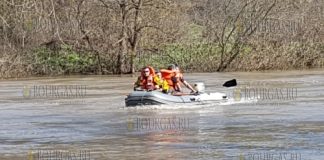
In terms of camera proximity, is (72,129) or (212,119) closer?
(72,129)

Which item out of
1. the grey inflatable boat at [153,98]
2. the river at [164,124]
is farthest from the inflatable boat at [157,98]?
the river at [164,124]

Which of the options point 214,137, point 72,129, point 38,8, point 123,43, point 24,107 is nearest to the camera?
point 214,137

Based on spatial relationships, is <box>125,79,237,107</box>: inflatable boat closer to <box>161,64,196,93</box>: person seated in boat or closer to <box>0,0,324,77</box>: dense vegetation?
<box>161,64,196,93</box>: person seated in boat

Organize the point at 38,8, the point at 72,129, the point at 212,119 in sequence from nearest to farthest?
the point at 72,129
the point at 212,119
the point at 38,8

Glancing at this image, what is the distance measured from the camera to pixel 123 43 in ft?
130

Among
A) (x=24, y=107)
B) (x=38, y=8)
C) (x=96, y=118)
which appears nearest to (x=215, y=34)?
(x=38, y=8)

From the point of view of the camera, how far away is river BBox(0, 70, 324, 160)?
14.9 meters

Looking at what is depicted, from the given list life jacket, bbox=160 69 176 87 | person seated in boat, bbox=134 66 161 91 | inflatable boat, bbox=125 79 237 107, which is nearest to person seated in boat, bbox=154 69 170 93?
person seated in boat, bbox=134 66 161 91

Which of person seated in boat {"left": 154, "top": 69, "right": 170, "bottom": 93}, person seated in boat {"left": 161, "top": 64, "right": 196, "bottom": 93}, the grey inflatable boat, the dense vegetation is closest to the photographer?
the grey inflatable boat

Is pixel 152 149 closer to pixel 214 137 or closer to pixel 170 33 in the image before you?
pixel 214 137

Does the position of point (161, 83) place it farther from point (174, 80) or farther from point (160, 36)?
point (160, 36)

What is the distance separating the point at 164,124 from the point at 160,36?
68.3 feet

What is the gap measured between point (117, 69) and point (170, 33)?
3.06 meters

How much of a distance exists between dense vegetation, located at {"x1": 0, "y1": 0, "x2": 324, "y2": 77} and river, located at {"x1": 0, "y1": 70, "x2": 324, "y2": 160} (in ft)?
25.1
